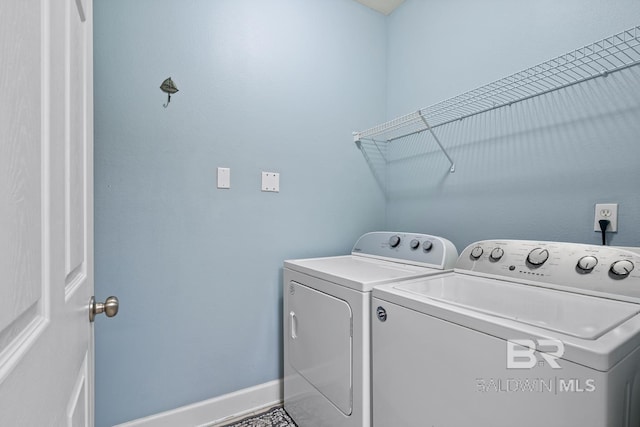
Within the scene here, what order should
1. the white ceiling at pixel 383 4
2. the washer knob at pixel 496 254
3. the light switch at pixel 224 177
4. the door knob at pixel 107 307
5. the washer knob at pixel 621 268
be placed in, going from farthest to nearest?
the white ceiling at pixel 383 4 < the light switch at pixel 224 177 < the washer knob at pixel 496 254 < the washer knob at pixel 621 268 < the door knob at pixel 107 307

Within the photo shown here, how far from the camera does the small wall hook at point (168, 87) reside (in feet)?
4.80

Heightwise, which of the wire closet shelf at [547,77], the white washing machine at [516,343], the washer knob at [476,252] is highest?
the wire closet shelf at [547,77]

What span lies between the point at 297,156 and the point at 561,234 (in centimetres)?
142

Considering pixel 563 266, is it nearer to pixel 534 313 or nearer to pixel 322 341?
pixel 534 313

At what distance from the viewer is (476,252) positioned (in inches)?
Result: 52.1

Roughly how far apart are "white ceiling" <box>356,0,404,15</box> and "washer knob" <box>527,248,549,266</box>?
1945mm

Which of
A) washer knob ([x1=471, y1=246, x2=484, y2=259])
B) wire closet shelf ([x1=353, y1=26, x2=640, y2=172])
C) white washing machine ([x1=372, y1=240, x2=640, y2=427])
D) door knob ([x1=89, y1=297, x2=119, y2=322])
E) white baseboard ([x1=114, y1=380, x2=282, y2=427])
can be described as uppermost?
wire closet shelf ([x1=353, y1=26, x2=640, y2=172])

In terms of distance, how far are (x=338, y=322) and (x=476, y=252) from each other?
→ 0.70 meters

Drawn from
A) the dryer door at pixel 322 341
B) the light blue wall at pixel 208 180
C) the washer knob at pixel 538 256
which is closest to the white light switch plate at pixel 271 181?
the light blue wall at pixel 208 180

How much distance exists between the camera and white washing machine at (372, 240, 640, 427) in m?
0.61

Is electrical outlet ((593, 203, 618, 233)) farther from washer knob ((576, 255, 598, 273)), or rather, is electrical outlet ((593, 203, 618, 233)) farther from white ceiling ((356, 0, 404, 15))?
white ceiling ((356, 0, 404, 15))

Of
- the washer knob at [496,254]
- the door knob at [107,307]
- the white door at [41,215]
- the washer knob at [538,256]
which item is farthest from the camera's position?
the washer knob at [496,254]

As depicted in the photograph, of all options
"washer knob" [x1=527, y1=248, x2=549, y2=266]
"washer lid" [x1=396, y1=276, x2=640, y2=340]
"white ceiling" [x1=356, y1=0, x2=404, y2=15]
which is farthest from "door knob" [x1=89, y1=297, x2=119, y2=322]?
"white ceiling" [x1=356, y1=0, x2=404, y2=15]

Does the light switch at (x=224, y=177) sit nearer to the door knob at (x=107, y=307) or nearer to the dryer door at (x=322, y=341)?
the dryer door at (x=322, y=341)
